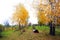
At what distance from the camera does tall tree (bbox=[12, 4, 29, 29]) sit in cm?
177

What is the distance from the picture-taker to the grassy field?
175cm

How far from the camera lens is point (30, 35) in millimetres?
1793

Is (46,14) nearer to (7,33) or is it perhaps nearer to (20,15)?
(20,15)

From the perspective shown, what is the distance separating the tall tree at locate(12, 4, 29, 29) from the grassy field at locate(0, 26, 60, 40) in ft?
0.45

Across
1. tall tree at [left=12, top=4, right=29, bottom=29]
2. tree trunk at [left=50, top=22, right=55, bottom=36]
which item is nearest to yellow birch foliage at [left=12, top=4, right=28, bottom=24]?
tall tree at [left=12, top=4, right=29, bottom=29]

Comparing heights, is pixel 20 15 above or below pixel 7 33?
above

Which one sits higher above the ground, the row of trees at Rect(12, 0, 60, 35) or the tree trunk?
the row of trees at Rect(12, 0, 60, 35)

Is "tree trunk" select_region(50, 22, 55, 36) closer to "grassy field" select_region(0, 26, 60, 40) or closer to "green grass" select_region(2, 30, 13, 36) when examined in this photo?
"grassy field" select_region(0, 26, 60, 40)

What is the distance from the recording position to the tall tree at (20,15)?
177 centimetres

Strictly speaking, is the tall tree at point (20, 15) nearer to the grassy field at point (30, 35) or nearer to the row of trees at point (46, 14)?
the row of trees at point (46, 14)

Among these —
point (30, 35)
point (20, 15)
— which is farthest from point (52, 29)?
point (20, 15)

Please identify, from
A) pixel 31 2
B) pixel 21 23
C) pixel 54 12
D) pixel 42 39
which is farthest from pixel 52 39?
pixel 31 2

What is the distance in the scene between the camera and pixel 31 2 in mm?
1832

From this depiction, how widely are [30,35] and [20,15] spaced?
340 mm
